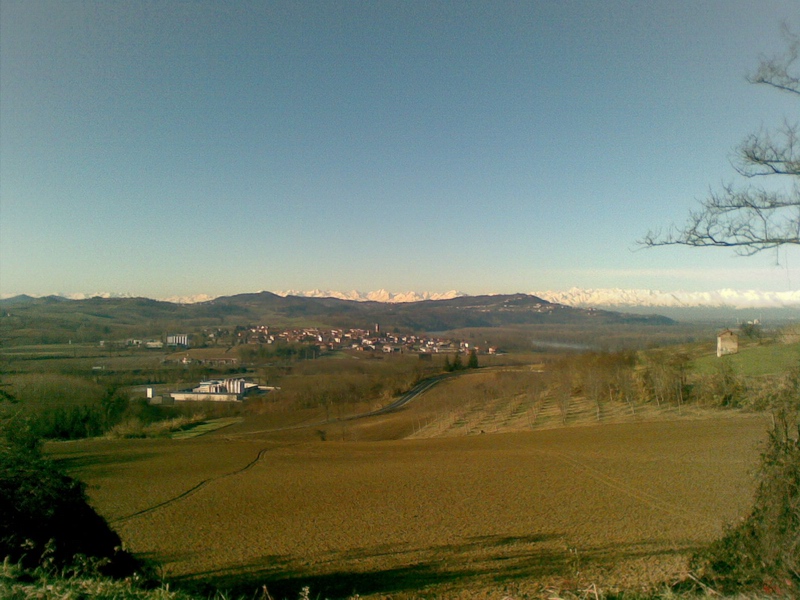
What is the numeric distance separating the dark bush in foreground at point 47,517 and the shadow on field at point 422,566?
183cm

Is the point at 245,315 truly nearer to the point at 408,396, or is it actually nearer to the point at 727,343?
the point at 408,396

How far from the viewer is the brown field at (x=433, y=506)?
770cm

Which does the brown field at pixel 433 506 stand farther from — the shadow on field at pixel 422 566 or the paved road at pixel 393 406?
the paved road at pixel 393 406

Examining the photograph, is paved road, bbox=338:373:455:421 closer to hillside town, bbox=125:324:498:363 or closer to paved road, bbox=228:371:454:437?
paved road, bbox=228:371:454:437

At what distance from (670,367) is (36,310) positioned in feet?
171

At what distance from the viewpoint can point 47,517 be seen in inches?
192

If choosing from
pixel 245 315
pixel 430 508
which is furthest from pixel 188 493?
pixel 245 315

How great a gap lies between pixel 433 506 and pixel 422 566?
13.6 ft

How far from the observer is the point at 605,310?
78125mm

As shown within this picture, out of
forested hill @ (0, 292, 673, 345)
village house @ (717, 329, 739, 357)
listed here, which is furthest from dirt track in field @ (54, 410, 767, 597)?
forested hill @ (0, 292, 673, 345)

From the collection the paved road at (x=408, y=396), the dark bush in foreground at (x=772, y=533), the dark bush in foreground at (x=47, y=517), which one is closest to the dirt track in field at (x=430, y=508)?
the dark bush in foreground at (x=772, y=533)

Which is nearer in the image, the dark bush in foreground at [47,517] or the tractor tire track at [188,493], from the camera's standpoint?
the dark bush in foreground at [47,517]

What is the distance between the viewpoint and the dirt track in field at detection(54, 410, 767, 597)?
7746 millimetres

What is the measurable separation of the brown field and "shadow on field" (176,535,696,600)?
4 centimetres
